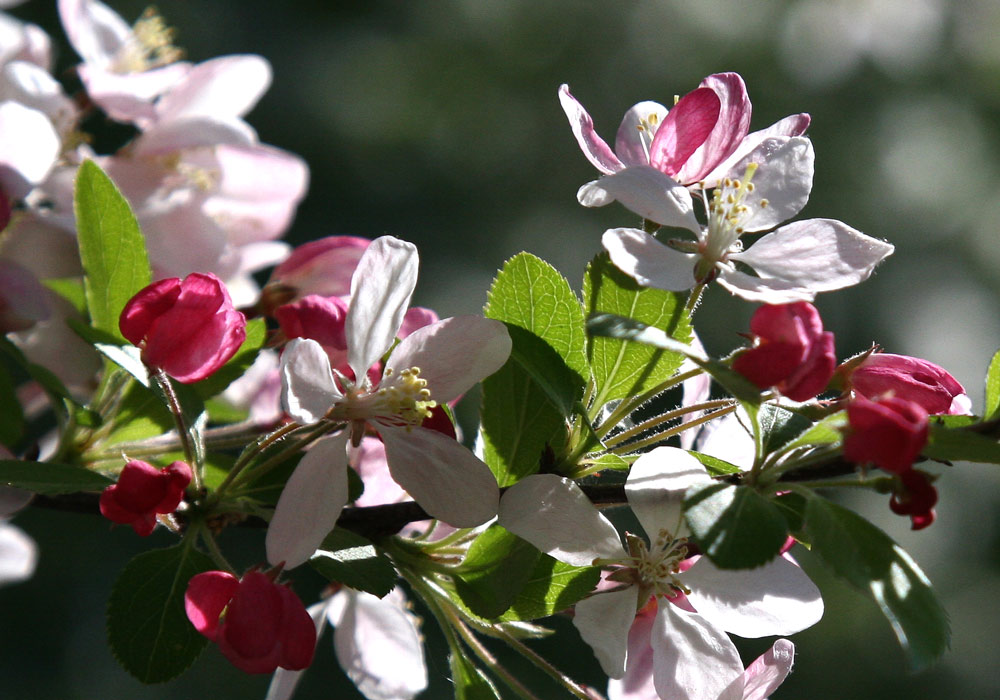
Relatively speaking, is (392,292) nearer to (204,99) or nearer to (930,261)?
Answer: (204,99)

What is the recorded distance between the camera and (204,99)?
3.07 feet

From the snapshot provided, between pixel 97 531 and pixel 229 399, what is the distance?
8.35 ft

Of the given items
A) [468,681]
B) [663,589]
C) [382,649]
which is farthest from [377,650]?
[663,589]

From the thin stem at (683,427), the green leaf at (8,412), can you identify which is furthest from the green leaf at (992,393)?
the green leaf at (8,412)

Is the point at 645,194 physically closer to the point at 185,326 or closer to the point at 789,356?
the point at 789,356

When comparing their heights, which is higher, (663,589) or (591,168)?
(663,589)

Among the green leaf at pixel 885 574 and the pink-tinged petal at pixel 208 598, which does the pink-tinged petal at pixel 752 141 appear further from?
the pink-tinged petal at pixel 208 598

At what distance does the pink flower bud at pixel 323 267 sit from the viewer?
33.1 inches

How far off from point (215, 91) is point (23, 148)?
7.7 inches

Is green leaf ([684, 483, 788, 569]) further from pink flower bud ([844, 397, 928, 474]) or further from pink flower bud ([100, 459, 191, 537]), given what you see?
pink flower bud ([100, 459, 191, 537])

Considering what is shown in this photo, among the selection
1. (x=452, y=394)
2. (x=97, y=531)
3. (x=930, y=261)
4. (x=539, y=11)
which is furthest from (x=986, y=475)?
(x=452, y=394)

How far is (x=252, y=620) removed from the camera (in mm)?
545

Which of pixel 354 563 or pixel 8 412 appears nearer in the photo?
pixel 354 563

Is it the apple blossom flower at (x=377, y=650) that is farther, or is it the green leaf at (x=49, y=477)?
the apple blossom flower at (x=377, y=650)
